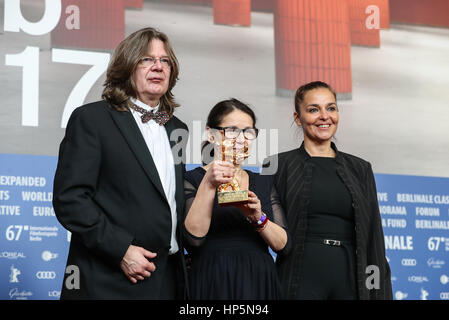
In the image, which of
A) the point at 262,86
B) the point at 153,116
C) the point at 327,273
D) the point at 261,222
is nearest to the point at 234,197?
the point at 261,222

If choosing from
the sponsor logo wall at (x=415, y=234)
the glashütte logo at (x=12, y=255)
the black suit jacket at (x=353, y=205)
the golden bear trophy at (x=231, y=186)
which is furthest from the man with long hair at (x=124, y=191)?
the sponsor logo wall at (x=415, y=234)

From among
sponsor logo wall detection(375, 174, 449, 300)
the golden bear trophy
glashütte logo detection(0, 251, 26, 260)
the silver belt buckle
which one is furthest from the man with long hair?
sponsor logo wall detection(375, 174, 449, 300)

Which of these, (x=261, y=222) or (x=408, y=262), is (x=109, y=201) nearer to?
(x=261, y=222)

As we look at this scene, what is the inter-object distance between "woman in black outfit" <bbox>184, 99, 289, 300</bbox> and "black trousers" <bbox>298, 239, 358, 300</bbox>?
0.12 meters

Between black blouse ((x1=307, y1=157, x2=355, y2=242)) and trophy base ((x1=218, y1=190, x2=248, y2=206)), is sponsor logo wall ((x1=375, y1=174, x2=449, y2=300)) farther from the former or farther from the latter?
trophy base ((x1=218, y1=190, x2=248, y2=206))

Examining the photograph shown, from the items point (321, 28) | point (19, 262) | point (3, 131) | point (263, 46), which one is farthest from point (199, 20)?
point (19, 262)

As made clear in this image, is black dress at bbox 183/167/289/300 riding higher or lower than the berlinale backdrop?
lower

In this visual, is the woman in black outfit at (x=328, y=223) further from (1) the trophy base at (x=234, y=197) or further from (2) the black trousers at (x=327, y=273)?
(1) the trophy base at (x=234, y=197)

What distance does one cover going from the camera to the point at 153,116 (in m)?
2.25

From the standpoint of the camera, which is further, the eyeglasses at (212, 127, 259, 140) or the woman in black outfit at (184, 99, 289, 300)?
the eyeglasses at (212, 127, 259, 140)

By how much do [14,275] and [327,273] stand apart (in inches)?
71.9

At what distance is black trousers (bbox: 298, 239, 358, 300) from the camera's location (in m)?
2.37

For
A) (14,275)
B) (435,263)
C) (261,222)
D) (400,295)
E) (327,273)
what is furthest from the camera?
(435,263)

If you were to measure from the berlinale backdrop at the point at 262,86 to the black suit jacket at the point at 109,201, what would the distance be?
1514mm
